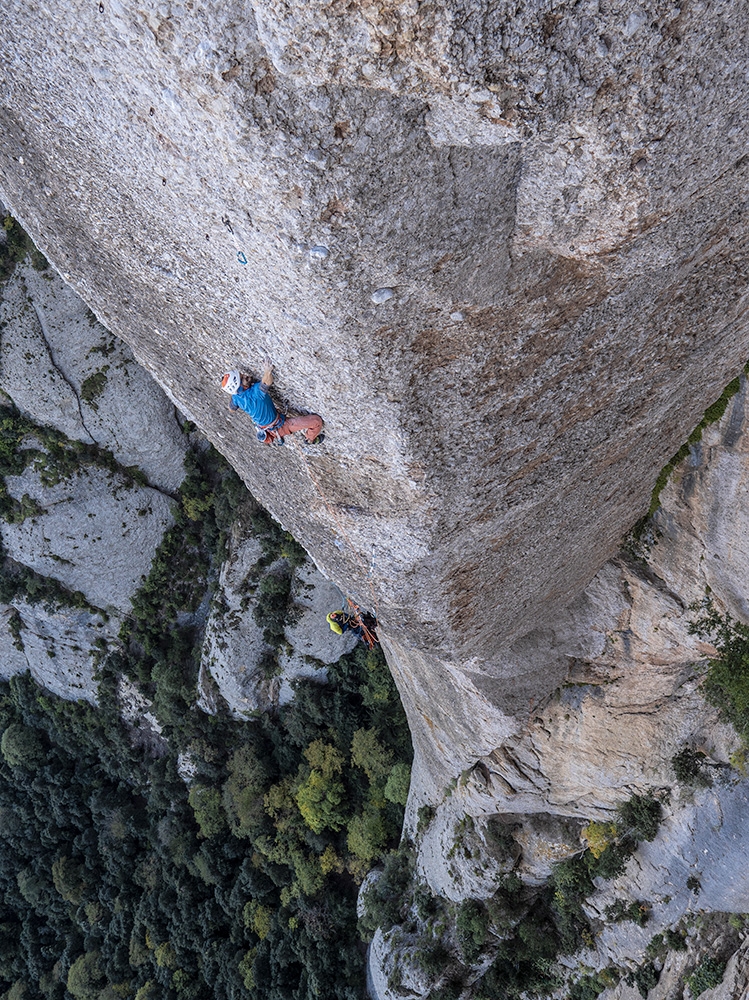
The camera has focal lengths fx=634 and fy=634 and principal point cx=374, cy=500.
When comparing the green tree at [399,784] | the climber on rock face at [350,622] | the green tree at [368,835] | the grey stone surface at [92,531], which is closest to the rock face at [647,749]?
the climber on rock face at [350,622]

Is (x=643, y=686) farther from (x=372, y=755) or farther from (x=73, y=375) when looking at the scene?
(x=73, y=375)

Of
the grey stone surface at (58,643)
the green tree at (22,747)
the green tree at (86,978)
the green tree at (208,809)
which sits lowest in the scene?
the green tree at (86,978)

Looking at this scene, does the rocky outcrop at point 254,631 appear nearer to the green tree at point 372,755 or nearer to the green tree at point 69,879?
the green tree at point 372,755

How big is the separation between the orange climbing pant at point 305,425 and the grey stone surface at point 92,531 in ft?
49.8

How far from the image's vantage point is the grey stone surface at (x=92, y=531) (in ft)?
61.0

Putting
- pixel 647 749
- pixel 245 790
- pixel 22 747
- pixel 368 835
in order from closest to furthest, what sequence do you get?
pixel 647 749 < pixel 368 835 < pixel 245 790 < pixel 22 747

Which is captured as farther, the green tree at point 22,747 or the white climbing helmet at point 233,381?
the green tree at point 22,747

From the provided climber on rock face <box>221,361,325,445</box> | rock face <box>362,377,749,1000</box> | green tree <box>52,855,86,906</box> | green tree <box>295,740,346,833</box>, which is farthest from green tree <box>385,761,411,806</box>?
climber on rock face <box>221,361,325,445</box>

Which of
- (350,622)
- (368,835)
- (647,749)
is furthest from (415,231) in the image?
(368,835)

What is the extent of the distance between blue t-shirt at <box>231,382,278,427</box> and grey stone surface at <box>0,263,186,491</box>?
1442 centimetres

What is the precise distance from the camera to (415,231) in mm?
4156

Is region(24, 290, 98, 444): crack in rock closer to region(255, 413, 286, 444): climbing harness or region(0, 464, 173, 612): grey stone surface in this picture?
region(0, 464, 173, 612): grey stone surface

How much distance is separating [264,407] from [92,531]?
15.7 meters

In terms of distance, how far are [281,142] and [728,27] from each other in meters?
2.62
